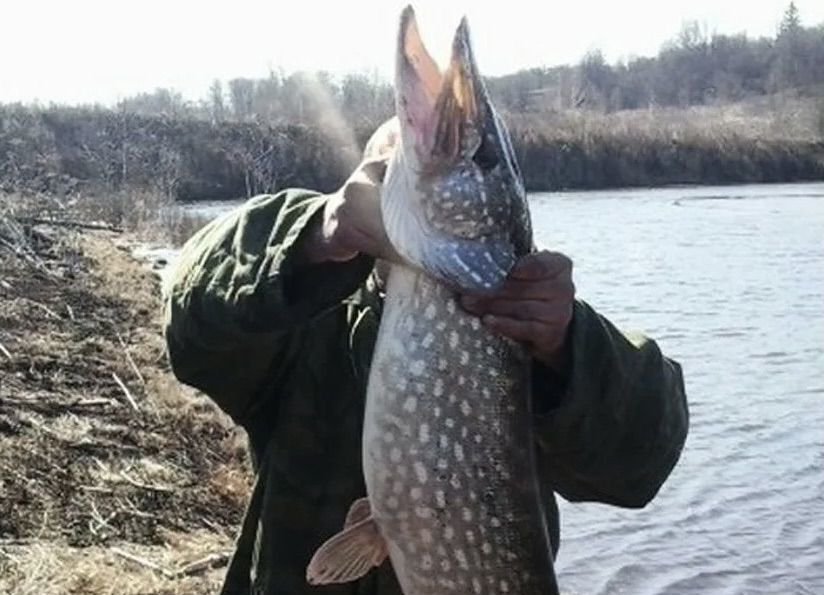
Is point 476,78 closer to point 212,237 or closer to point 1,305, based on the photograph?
point 212,237

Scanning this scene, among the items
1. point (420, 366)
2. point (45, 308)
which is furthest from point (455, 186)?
point (45, 308)

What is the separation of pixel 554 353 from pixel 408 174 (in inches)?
18.6

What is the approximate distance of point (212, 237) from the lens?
276 centimetres

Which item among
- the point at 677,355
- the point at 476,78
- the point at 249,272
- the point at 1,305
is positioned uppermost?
the point at 476,78

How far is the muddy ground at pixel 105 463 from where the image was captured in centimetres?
530

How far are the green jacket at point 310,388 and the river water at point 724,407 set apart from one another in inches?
194

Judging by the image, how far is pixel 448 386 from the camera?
2.34 meters

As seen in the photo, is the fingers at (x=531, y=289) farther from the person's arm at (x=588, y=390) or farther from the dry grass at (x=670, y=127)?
the dry grass at (x=670, y=127)

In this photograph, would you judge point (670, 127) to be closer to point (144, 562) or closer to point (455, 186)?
point (144, 562)

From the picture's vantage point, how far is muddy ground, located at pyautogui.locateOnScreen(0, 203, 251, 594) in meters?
5.30

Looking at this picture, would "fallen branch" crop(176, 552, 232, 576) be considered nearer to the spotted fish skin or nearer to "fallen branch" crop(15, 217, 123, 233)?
the spotted fish skin

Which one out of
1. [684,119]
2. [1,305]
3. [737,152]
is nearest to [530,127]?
[737,152]

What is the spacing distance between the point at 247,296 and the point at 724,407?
9806 millimetres

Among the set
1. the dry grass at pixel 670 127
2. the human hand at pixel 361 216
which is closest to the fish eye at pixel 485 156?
the human hand at pixel 361 216
